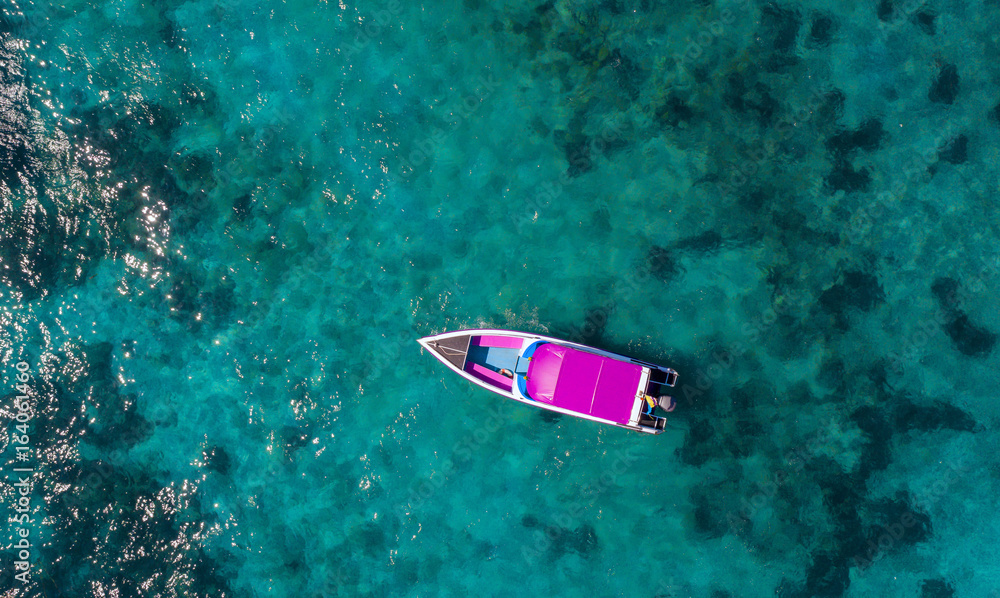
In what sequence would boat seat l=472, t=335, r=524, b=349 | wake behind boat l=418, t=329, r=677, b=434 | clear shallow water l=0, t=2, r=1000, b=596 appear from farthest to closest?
clear shallow water l=0, t=2, r=1000, b=596 → boat seat l=472, t=335, r=524, b=349 → wake behind boat l=418, t=329, r=677, b=434

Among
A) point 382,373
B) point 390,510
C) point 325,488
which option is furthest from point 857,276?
point 325,488

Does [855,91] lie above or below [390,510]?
above

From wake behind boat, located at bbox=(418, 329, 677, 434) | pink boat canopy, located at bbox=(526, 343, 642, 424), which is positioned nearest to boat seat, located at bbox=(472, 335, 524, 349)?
wake behind boat, located at bbox=(418, 329, 677, 434)

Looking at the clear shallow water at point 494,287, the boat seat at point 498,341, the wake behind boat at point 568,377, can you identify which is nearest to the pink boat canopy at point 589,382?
the wake behind boat at point 568,377

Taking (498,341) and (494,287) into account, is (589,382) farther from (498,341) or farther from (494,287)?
(494,287)

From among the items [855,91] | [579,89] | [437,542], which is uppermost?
[855,91]

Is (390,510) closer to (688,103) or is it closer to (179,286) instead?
(179,286)

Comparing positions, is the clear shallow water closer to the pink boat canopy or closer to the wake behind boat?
the wake behind boat
